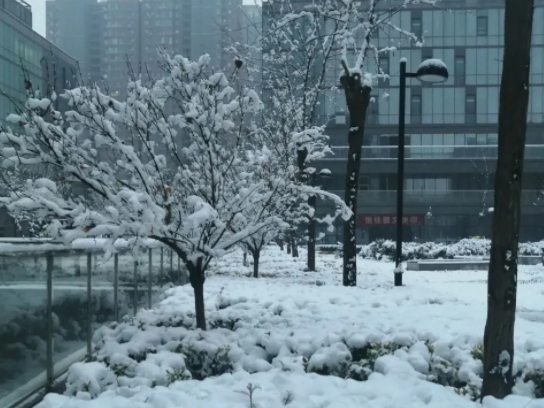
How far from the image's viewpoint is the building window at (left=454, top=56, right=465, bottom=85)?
5522 centimetres

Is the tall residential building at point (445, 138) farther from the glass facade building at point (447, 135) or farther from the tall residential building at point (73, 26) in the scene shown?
the tall residential building at point (73, 26)

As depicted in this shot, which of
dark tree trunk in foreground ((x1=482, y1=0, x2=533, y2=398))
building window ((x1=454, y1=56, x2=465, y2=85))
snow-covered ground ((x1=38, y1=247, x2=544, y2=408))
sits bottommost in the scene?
snow-covered ground ((x1=38, y1=247, x2=544, y2=408))

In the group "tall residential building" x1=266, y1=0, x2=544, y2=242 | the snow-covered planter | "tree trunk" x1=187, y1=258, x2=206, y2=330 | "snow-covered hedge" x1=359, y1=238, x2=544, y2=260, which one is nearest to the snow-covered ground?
the snow-covered planter

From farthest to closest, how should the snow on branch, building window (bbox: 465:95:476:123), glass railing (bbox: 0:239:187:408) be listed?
1. building window (bbox: 465:95:476:123)
2. the snow on branch
3. glass railing (bbox: 0:239:187:408)

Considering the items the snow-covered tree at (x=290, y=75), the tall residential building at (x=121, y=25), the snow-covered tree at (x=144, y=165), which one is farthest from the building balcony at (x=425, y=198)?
the snow-covered tree at (x=144, y=165)

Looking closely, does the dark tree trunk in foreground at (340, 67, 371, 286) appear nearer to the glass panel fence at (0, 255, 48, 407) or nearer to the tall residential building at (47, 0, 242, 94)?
the glass panel fence at (0, 255, 48, 407)

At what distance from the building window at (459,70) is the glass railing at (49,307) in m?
50.7

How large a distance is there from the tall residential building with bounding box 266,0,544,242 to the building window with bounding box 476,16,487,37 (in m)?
0.08

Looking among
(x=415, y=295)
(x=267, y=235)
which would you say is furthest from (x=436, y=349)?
(x=267, y=235)

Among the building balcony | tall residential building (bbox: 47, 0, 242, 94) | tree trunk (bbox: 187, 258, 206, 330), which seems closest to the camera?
tree trunk (bbox: 187, 258, 206, 330)

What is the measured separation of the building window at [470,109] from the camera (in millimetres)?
55594

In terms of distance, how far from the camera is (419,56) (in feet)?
179

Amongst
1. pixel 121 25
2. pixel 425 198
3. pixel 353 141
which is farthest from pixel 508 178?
pixel 121 25

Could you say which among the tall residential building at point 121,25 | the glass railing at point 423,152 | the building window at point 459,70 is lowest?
the glass railing at point 423,152
